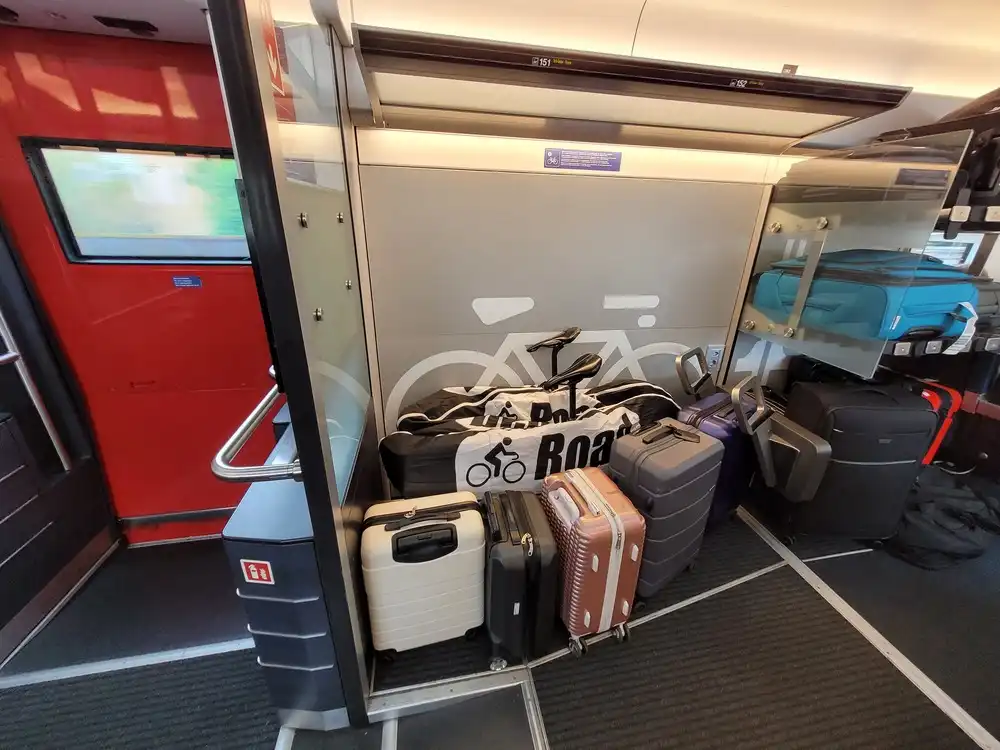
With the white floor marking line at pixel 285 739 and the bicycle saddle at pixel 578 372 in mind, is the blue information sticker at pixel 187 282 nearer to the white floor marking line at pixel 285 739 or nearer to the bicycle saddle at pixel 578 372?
the bicycle saddle at pixel 578 372

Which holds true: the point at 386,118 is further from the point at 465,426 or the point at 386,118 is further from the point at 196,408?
the point at 196,408

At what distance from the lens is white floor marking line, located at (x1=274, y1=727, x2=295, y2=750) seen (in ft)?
4.46

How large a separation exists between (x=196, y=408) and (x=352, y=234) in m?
1.24

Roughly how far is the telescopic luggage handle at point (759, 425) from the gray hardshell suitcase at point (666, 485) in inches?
7.8

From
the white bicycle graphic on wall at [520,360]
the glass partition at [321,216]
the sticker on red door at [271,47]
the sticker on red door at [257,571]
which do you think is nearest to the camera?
the sticker on red door at [271,47]

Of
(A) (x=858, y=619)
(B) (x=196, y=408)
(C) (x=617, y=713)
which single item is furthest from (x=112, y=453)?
(A) (x=858, y=619)

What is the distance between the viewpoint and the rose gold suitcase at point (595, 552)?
4.95 ft

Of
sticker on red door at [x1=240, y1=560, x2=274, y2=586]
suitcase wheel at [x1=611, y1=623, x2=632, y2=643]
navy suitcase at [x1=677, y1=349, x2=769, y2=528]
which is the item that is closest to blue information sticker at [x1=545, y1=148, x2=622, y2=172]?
navy suitcase at [x1=677, y1=349, x2=769, y2=528]

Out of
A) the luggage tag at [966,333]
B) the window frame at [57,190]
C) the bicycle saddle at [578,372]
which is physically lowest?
the bicycle saddle at [578,372]

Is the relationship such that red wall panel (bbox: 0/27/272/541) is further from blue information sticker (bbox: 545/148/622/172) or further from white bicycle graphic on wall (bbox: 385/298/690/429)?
blue information sticker (bbox: 545/148/622/172)

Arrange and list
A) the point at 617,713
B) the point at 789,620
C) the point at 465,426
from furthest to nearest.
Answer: the point at 465,426 < the point at 789,620 < the point at 617,713

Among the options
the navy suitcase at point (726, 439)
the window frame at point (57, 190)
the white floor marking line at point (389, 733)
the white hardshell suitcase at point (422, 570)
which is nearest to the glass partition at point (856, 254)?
the navy suitcase at point (726, 439)

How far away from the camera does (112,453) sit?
2049mm

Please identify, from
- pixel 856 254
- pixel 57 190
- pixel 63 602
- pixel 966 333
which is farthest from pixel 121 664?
pixel 966 333
